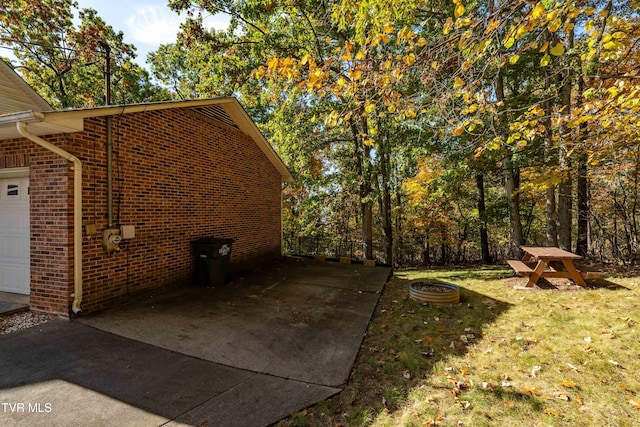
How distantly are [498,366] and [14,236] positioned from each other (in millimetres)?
7653

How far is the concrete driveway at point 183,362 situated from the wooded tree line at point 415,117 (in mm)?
3116

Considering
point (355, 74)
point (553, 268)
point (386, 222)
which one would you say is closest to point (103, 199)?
point (355, 74)

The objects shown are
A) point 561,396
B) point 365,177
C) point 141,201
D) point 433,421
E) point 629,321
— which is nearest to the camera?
point 433,421

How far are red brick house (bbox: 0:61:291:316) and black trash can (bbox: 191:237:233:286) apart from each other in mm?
205

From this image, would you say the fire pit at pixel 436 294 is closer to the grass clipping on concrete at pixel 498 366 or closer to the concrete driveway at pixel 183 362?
the grass clipping on concrete at pixel 498 366

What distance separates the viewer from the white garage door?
4.84 meters

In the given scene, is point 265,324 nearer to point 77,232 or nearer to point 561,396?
point 77,232

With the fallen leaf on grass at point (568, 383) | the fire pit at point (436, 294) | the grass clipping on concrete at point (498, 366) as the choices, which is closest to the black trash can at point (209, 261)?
the grass clipping on concrete at point (498, 366)

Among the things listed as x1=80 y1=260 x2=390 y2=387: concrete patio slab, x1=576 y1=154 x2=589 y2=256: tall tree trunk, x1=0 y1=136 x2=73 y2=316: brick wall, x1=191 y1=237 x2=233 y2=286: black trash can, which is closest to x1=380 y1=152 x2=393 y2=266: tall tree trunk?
x1=576 y1=154 x2=589 y2=256: tall tree trunk

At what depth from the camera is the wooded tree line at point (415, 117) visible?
4.43m

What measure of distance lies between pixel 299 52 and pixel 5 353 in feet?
35.9

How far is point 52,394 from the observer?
103 inches

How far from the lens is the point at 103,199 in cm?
472

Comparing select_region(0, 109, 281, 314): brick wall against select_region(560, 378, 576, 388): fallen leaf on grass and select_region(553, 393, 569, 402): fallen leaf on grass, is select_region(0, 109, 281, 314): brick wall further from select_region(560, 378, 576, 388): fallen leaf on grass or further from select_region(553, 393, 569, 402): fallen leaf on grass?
select_region(560, 378, 576, 388): fallen leaf on grass
